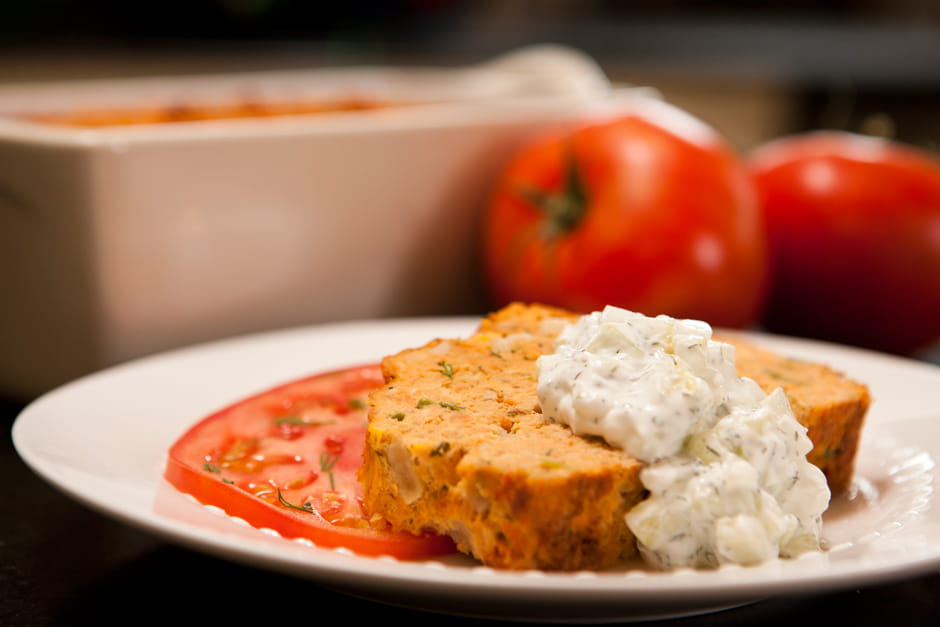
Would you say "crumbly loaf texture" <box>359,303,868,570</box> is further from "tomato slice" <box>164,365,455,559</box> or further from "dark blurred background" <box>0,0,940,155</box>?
"dark blurred background" <box>0,0,940,155</box>

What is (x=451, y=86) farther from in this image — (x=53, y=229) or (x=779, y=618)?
(x=779, y=618)

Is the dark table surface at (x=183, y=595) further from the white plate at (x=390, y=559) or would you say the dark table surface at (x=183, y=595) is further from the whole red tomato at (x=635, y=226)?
the whole red tomato at (x=635, y=226)

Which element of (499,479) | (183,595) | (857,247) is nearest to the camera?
(499,479)

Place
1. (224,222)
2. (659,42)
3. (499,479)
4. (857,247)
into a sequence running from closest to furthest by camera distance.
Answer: (499,479) < (224,222) < (857,247) < (659,42)

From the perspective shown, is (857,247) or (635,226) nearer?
(635,226)

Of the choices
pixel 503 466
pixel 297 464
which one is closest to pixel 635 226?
pixel 297 464

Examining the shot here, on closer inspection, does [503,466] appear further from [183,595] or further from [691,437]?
[183,595]
